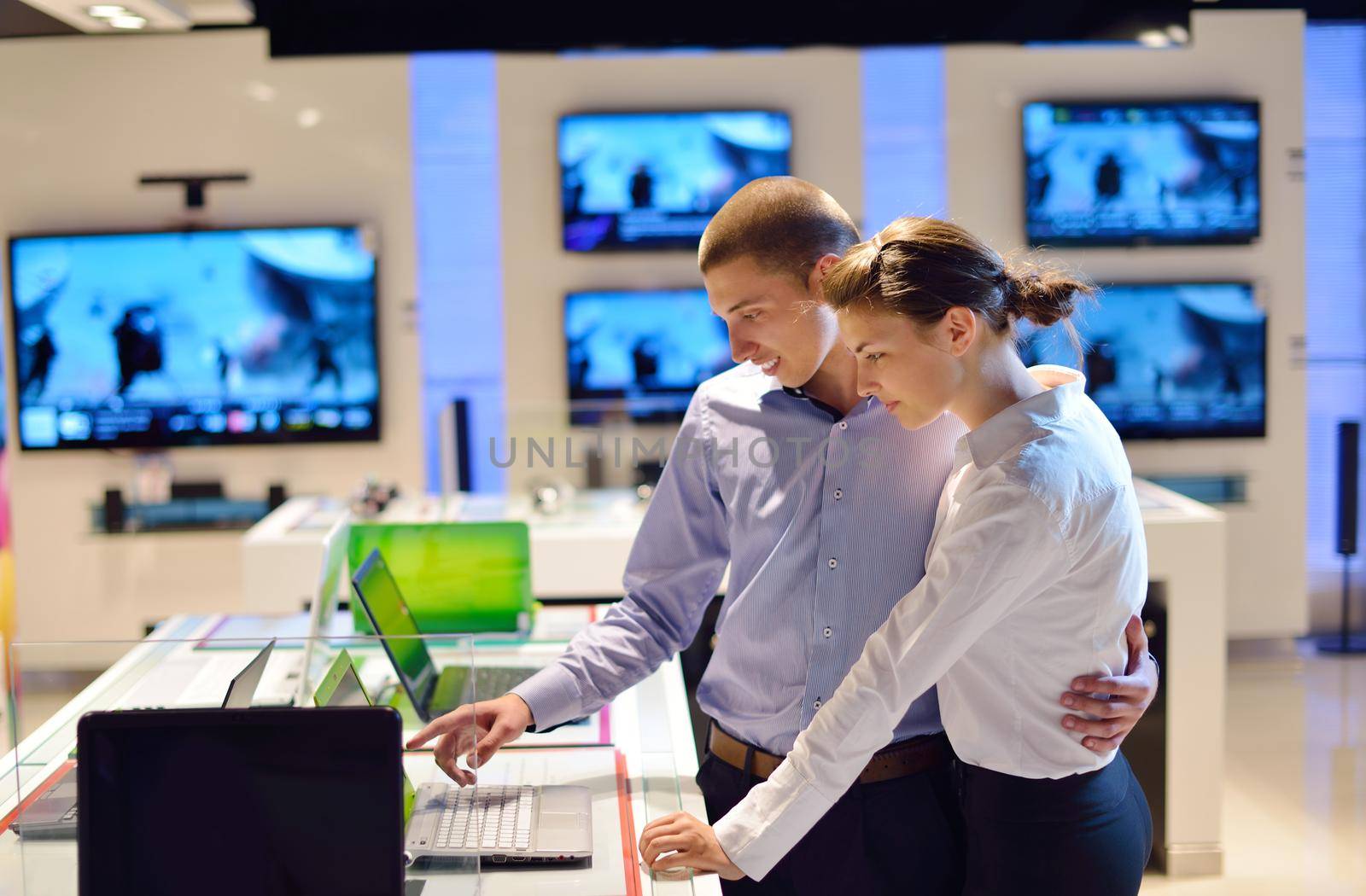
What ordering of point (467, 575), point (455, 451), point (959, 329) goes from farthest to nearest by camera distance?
point (455, 451) < point (467, 575) < point (959, 329)

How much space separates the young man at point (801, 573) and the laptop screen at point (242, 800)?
0.36 meters

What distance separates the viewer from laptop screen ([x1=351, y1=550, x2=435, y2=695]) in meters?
1.96

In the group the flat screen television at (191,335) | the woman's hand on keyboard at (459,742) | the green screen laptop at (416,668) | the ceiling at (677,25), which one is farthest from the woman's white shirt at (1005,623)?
the flat screen television at (191,335)

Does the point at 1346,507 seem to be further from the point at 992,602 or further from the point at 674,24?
the point at 992,602

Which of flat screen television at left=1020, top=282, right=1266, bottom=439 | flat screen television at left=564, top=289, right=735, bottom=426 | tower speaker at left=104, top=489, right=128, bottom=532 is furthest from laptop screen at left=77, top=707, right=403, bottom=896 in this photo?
flat screen television at left=1020, top=282, right=1266, bottom=439

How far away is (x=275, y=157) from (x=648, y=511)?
3.72 m

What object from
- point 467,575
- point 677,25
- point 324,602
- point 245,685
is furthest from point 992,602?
point 677,25

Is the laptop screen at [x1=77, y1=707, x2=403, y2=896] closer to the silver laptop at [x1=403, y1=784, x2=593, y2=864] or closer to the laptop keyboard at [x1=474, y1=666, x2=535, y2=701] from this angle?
the silver laptop at [x1=403, y1=784, x2=593, y2=864]

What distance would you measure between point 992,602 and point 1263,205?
4.41m

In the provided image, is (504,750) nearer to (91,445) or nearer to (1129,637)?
(1129,637)

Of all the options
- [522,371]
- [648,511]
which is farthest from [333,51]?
[648,511]

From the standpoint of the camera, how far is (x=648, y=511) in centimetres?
189

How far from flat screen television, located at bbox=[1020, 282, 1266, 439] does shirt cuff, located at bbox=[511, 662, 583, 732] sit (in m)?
3.76

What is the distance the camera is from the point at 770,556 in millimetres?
1726
